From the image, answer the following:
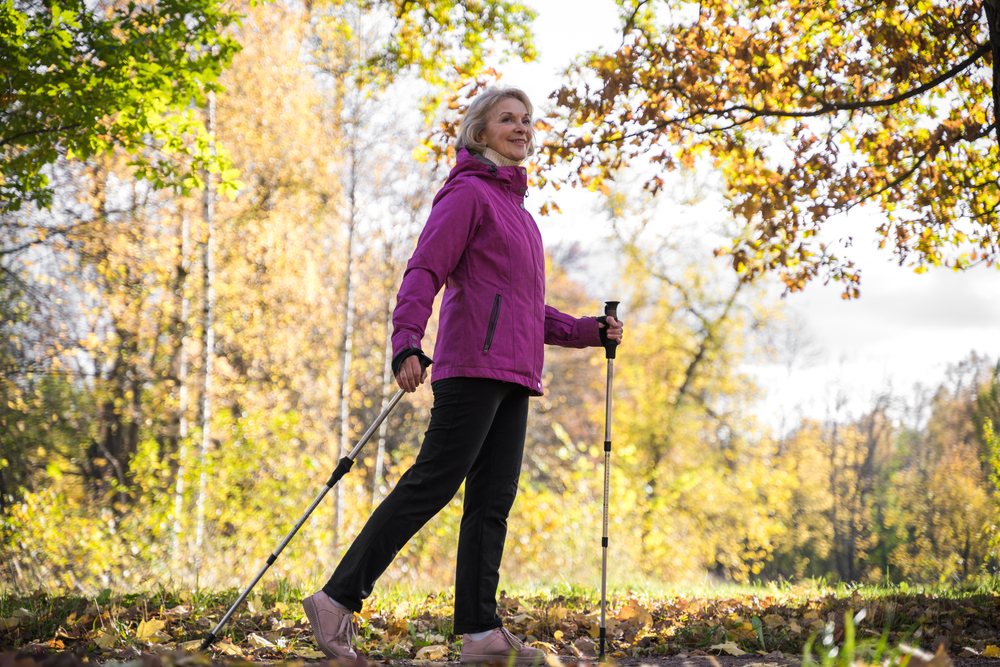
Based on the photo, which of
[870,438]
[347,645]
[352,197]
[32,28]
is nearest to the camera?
[347,645]

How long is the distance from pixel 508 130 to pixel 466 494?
1415mm

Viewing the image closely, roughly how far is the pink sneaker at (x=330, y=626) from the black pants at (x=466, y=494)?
0.04m

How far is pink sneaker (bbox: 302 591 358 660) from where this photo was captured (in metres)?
2.33

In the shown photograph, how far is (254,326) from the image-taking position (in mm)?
11930

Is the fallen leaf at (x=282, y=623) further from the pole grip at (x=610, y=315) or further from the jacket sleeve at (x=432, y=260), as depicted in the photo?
the pole grip at (x=610, y=315)

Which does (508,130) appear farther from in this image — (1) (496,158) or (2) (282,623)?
(2) (282,623)

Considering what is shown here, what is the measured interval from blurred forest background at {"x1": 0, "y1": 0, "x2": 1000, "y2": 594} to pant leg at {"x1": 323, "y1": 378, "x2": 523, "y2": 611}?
2347 millimetres

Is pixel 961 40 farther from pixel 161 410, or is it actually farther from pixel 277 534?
pixel 161 410

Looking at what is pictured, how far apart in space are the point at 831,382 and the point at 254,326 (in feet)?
76.4

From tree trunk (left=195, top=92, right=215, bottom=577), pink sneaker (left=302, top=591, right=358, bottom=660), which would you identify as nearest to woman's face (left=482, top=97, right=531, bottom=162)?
pink sneaker (left=302, top=591, right=358, bottom=660)

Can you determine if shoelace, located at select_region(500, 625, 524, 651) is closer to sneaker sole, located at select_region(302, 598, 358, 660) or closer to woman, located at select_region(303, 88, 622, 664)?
woman, located at select_region(303, 88, 622, 664)

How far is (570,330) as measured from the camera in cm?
307

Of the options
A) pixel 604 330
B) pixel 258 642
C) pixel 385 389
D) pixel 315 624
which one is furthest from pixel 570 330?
pixel 385 389

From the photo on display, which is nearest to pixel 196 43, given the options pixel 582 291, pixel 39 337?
pixel 39 337
